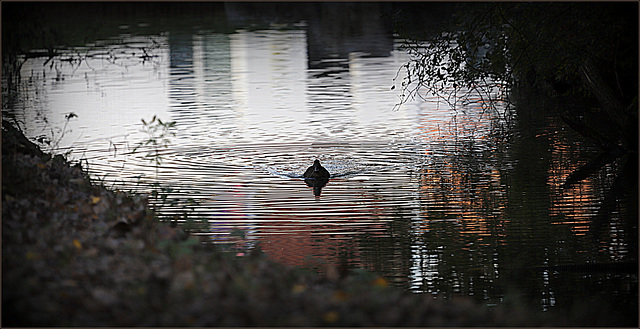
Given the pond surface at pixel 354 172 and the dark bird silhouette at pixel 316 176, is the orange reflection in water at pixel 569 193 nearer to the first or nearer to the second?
the pond surface at pixel 354 172

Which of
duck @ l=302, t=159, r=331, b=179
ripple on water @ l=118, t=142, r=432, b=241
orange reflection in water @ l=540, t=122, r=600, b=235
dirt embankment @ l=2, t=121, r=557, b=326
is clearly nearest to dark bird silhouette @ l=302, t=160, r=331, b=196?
duck @ l=302, t=159, r=331, b=179

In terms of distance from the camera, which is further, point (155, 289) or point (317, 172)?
point (317, 172)

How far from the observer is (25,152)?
10.4m

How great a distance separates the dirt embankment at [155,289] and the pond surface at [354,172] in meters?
2.70

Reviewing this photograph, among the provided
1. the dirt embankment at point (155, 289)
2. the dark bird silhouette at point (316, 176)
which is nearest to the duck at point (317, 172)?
the dark bird silhouette at point (316, 176)

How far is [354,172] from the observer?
47.9 ft

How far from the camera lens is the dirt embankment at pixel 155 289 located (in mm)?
5621

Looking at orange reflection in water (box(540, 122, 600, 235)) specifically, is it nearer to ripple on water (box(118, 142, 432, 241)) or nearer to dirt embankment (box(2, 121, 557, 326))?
ripple on water (box(118, 142, 432, 241))

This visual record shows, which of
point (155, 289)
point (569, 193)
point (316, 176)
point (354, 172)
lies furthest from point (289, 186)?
point (155, 289)

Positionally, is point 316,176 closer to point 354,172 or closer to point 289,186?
point 289,186

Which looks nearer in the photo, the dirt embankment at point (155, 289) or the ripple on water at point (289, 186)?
the dirt embankment at point (155, 289)

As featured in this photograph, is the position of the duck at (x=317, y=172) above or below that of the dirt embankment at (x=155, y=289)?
above

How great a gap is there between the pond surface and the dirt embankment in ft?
8.86

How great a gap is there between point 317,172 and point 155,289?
7960 millimetres
